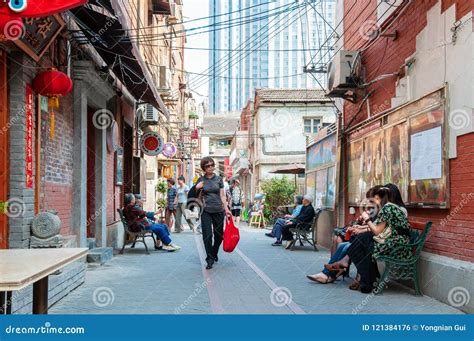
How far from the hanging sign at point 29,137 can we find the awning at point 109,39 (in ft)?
5.19

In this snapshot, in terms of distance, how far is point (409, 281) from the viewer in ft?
26.0

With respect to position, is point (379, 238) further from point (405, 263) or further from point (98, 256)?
point (98, 256)

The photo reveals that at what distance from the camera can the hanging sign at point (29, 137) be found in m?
7.15

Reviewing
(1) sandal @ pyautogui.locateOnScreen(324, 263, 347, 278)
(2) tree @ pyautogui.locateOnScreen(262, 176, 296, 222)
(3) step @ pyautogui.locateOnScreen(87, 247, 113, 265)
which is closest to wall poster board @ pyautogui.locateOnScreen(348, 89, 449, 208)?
(1) sandal @ pyautogui.locateOnScreen(324, 263, 347, 278)

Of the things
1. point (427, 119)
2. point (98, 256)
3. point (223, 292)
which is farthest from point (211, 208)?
point (427, 119)

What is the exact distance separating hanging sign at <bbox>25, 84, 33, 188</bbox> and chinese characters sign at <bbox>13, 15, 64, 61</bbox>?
21.0 inches

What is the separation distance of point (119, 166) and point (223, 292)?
7.48 meters

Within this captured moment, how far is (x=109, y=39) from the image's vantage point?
929cm

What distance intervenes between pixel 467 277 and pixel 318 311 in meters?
1.67

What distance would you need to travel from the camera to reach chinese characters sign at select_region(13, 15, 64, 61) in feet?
21.4

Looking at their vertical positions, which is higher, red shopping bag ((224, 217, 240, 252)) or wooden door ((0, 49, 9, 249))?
wooden door ((0, 49, 9, 249))

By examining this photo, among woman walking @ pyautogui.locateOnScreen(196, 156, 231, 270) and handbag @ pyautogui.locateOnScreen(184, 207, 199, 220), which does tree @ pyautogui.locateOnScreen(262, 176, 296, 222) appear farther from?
woman walking @ pyautogui.locateOnScreen(196, 156, 231, 270)

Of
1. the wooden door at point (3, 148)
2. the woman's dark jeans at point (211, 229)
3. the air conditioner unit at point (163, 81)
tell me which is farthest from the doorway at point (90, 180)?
the air conditioner unit at point (163, 81)

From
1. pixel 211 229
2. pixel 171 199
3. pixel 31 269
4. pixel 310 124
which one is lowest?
Result: pixel 211 229
